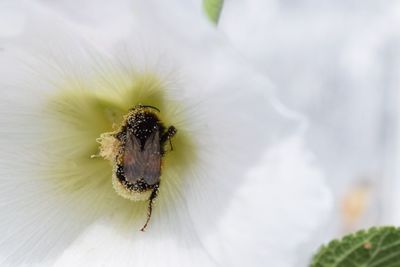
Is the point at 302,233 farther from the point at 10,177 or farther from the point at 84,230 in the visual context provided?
the point at 10,177

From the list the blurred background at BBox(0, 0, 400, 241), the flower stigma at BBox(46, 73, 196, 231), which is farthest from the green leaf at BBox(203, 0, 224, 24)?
the blurred background at BBox(0, 0, 400, 241)

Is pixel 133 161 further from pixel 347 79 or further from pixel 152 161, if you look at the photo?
pixel 347 79

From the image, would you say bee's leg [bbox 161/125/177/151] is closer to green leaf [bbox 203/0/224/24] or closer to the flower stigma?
the flower stigma

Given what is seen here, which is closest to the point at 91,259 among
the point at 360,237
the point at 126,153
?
the point at 126,153

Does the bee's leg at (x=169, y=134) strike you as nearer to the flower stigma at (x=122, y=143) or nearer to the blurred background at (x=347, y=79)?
the flower stigma at (x=122, y=143)

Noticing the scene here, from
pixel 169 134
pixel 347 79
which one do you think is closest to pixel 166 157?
pixel 169 134
